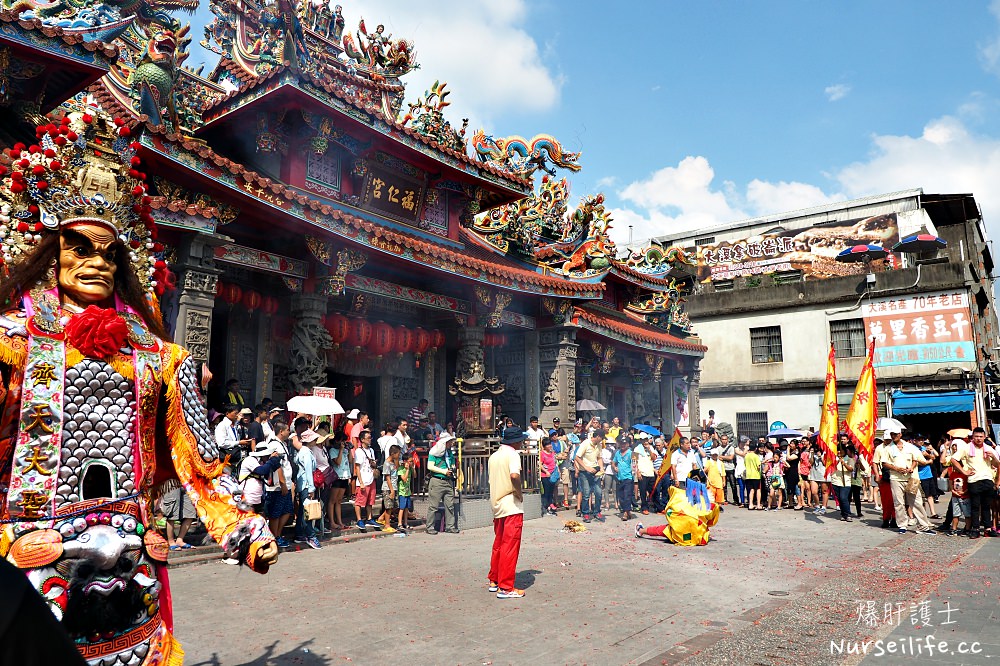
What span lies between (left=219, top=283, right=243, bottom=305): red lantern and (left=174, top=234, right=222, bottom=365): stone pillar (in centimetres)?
133

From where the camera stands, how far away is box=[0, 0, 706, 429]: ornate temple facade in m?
9.09

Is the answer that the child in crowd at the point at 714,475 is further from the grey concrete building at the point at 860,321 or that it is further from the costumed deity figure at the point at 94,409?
the grey concrete building at the point at 860,321

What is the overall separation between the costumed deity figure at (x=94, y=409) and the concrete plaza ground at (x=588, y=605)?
2.10 meters

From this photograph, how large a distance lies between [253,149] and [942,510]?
16635mm

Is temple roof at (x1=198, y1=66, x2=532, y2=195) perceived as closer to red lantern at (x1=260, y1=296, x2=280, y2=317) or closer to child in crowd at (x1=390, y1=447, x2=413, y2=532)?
red lantern at (x1=260, y1=296, x2=280, y2=317)

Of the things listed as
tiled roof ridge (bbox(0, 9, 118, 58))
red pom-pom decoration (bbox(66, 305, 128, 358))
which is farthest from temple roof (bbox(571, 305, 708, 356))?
red pom-pom decoration (bbox(66, 305, 128, 358))

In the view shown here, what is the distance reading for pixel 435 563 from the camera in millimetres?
8070

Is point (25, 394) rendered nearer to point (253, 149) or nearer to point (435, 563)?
point (435, 563)

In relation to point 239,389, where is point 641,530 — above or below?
below

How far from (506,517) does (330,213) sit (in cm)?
586

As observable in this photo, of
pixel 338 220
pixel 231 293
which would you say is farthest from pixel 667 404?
pixel 231 293

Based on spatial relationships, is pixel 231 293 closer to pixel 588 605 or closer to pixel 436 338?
pixel 436 338

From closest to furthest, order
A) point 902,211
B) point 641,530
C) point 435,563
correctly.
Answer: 1. point 435,563
2. point 641,530
3. point 902,211

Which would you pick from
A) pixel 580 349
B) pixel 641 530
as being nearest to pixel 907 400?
pixel 580 349
